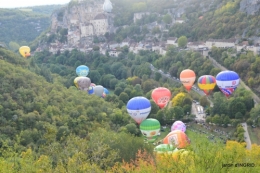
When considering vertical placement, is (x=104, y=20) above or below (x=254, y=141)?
above

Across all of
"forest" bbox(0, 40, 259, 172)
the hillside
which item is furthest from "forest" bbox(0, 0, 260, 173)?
the hillside

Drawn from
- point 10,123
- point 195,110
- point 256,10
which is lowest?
point 195,110

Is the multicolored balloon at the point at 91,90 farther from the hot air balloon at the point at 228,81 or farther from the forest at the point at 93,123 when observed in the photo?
the hot air balloon at the point at 228,81

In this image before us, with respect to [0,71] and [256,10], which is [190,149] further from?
[256,10]

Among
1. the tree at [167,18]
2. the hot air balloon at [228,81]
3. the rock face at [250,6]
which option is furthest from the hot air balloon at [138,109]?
the tree at [167,18]

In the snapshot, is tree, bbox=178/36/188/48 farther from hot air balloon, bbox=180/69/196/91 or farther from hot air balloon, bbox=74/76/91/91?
hot air balloon, bbox=74/76/91/91

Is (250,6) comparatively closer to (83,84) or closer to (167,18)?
(167,18)

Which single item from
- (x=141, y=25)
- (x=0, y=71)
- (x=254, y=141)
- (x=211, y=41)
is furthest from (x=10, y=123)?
(x=141, y=25)

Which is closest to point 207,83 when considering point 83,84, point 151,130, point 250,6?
point 151,130
